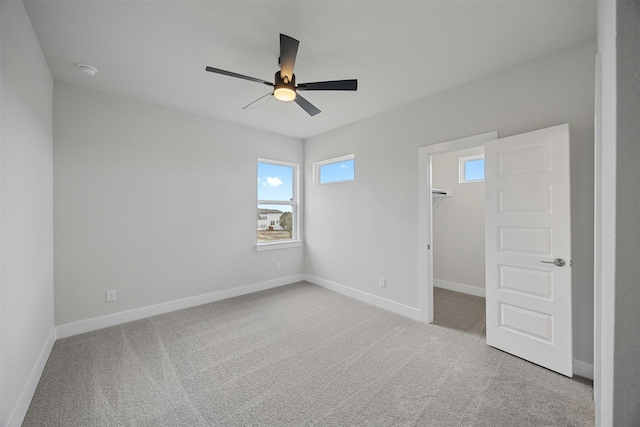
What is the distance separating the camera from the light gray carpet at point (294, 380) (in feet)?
5.59

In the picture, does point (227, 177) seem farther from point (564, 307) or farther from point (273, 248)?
point (564, 307)

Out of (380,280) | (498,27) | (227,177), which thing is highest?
(498,27)

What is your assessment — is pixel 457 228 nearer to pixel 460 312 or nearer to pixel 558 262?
pixel 460 312

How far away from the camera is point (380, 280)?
365cm

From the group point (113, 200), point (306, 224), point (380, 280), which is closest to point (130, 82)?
point (113, 200)

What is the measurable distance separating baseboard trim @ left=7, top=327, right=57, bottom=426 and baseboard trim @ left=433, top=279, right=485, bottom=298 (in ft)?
16.2

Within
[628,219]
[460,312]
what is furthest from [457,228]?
[628,219]

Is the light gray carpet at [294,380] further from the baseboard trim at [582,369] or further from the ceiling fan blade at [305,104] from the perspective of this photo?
the ceiling fan blade at [305,104]

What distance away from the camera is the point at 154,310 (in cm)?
332

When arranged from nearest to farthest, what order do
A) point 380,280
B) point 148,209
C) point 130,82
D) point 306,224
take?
point 130,82 < point 148,209 < point 380,280 < point 306,224

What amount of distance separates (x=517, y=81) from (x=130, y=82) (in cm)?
384

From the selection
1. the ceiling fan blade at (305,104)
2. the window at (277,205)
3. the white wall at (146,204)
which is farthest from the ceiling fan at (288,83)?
the window at (277,205)

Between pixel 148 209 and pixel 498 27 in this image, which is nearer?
pixel 498 27

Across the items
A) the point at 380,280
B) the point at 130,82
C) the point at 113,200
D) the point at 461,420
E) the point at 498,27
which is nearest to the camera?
the point at 461,420
